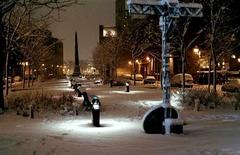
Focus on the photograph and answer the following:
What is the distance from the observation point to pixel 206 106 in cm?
2436

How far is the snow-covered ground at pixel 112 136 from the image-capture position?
474 inches

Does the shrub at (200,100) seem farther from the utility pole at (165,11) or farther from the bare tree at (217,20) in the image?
the utility pole at (165,11)

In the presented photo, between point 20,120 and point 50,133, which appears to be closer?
point 50,133

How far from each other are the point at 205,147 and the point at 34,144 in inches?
180

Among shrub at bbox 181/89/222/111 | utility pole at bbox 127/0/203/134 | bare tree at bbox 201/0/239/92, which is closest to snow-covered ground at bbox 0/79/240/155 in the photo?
utility pole at bbox 127/0/203/134

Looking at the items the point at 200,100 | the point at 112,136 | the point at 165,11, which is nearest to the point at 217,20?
the point at 200,100

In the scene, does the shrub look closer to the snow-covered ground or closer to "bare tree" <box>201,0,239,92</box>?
the snow-covered ground

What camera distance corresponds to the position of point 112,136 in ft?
48.9

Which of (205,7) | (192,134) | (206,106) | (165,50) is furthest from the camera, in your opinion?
(205,7)

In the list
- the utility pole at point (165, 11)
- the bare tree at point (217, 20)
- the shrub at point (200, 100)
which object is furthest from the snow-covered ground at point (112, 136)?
the bare tree at point (217, 20)

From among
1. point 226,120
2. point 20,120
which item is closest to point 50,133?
point 20,120

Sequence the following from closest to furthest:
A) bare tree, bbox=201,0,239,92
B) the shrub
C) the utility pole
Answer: the utility pole → the shrub → bare tree, bbox=201,0,239,92

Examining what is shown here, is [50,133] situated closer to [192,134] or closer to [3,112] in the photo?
[192,134]

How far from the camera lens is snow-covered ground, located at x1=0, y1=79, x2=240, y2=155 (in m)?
12.0
